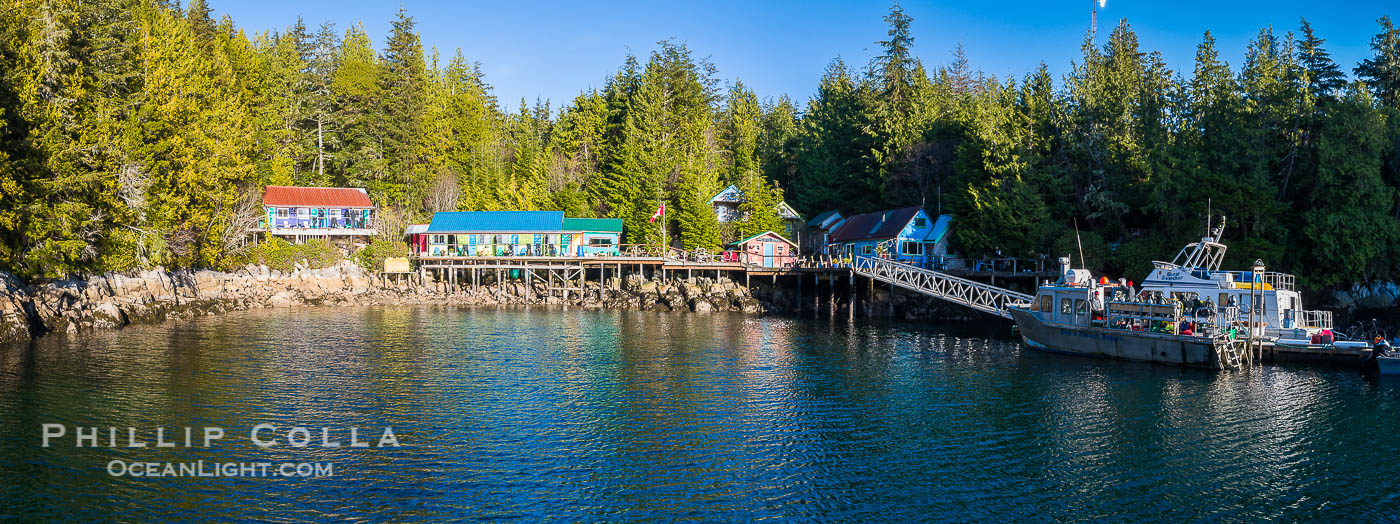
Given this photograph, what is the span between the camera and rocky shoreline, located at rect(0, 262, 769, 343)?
42.5 meters

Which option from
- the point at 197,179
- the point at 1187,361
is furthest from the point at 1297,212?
the point at 197,179

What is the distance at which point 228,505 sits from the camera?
1638 centimetres

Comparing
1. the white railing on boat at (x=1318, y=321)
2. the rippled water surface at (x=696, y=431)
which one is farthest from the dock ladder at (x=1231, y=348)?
the white railing on boat at (x=1318, y=321)

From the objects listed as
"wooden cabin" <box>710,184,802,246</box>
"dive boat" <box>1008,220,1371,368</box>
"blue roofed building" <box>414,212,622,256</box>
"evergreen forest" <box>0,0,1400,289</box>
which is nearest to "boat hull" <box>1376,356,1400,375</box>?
"dive boat" <box>1008,220,1371,368</box>

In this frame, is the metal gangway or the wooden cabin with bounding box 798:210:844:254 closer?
the metal gangway

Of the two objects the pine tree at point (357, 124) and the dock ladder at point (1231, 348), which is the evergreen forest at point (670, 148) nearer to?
the pine tree at point (357, 124)

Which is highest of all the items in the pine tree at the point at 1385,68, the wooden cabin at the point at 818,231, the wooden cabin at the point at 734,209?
the pine tree at the point at 1385,68

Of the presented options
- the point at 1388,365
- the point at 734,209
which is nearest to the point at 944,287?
the point at 1388,365

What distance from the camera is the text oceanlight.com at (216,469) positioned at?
18.2m

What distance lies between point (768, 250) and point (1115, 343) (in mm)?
31229

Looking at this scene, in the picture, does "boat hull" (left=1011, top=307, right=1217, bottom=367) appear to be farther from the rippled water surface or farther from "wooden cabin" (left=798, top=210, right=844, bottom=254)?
"wooden cabin" (left=798, top=210, right=844, bottom=254)

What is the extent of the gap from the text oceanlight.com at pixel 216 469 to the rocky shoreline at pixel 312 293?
1041 inches

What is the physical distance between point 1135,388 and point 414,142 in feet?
208

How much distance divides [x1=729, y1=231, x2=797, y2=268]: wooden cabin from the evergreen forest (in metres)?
2.77
